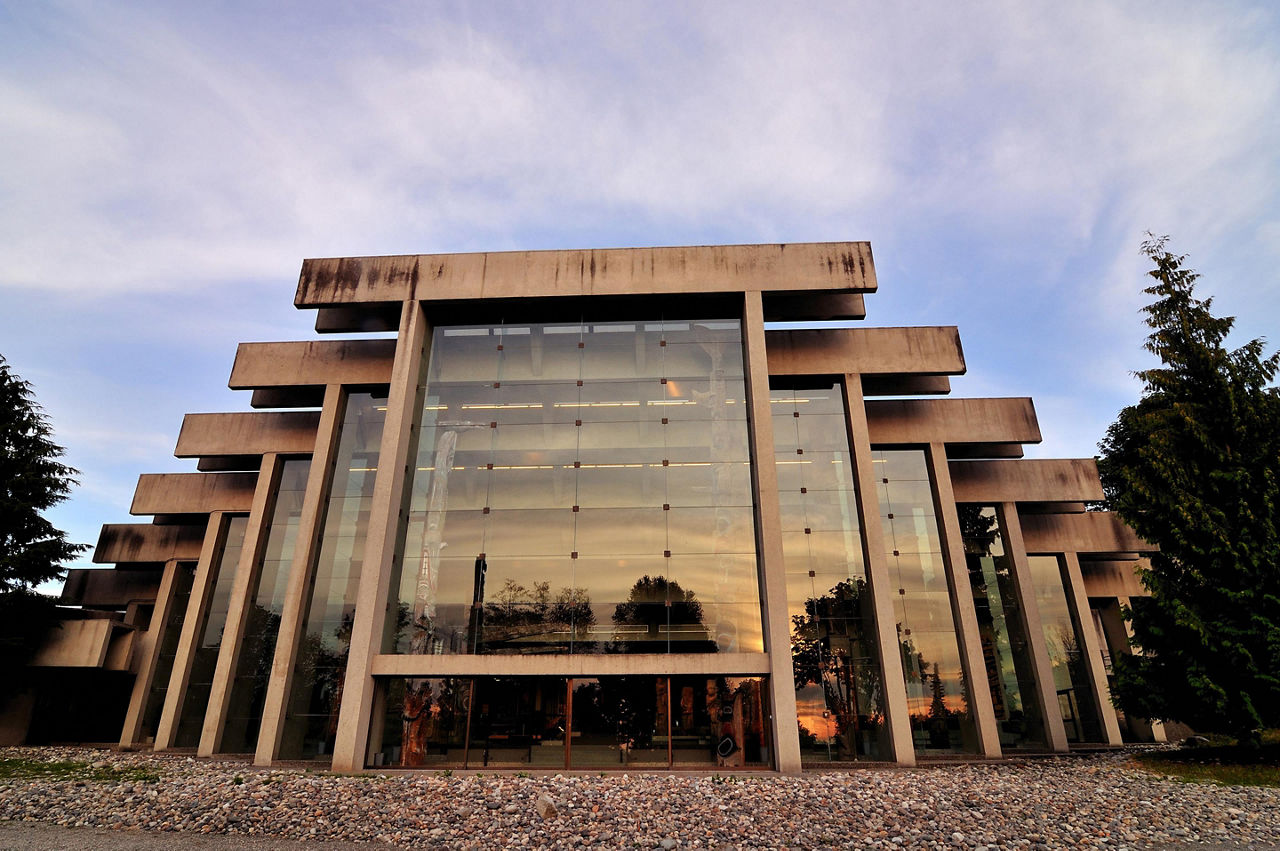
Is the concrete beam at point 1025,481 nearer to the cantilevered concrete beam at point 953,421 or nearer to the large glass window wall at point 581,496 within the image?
the cantilevered concrete beam at point 953,421

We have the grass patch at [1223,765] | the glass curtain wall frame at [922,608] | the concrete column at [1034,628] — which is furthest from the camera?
the concrete column at [1034,628]

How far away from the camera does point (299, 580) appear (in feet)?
68.2

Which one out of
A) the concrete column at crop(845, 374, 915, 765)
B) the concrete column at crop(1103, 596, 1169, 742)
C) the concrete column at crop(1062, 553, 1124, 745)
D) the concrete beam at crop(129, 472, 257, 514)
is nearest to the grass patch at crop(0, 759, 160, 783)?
the concrete beam at crop(129, 472, 257, 514)

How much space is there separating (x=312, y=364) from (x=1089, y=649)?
1139 inches

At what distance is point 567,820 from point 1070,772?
12.3 meters

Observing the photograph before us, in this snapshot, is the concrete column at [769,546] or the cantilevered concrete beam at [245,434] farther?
the cantilevered concrete beam at [245,434]

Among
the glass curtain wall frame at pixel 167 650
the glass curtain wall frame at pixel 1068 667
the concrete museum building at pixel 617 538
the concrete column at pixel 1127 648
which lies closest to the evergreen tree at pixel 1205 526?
the concrete museum building at pixel 617 538

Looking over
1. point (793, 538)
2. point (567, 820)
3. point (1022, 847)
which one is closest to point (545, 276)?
point (793, 538)

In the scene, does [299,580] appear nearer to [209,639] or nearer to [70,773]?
[209,639]

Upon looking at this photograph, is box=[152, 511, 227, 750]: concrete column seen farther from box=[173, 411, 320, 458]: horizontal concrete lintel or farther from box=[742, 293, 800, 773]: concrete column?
box=[742, 293, 800, 773]: concrete column

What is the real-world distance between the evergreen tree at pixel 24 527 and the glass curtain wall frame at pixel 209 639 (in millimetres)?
5118

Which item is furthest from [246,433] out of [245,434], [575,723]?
[575,723]

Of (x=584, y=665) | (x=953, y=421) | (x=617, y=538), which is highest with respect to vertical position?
(x=953, y=421)

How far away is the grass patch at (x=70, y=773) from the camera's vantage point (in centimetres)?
1539
